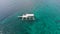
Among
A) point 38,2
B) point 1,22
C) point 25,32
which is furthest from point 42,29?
point 1,22

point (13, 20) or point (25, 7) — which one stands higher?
point (25, 7)

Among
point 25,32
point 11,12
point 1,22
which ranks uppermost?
point 11,12

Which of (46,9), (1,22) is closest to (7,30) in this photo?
(1,22)

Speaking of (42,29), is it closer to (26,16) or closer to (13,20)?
(26,16)

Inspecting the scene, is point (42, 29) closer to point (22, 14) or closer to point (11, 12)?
point (22, 14)

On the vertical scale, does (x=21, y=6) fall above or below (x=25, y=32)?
above
